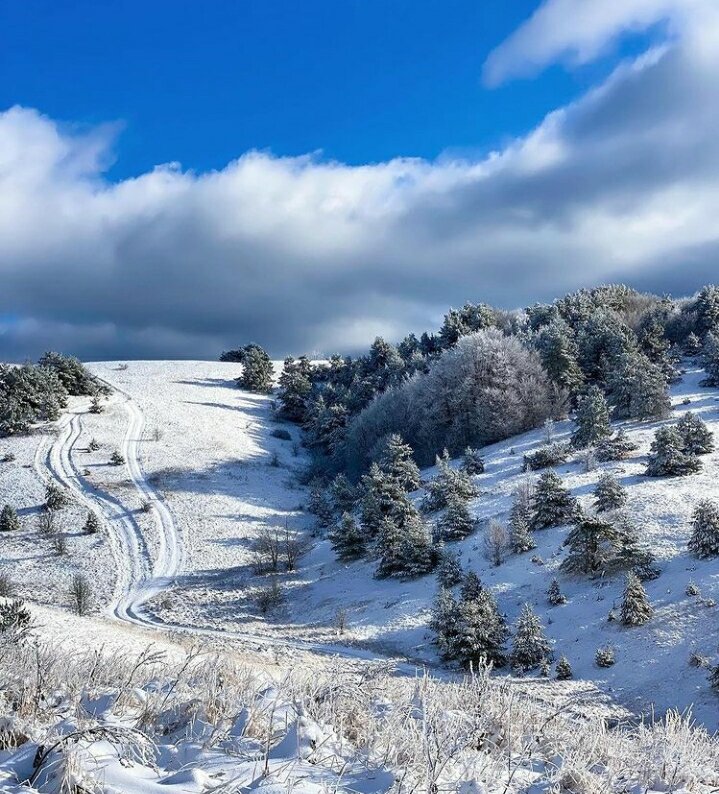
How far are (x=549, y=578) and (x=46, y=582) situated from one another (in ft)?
78.1

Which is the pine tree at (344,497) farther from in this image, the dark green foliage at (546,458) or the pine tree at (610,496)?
the pine tree at (610,496)

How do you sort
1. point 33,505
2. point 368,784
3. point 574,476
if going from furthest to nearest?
point 33,505, point 574,476, point 368,784

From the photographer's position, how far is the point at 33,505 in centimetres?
3719

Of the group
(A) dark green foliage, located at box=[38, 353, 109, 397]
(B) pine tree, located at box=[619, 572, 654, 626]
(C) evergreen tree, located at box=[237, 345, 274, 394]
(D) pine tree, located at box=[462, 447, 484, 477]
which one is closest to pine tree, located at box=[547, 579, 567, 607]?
(B) pine tree, located at box=[619, 572, 654, 626]

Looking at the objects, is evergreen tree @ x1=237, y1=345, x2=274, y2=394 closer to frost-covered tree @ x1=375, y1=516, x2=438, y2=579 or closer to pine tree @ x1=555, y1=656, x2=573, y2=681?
frost-covered tree @ x1=375, y1=516, x2=438, y2=579

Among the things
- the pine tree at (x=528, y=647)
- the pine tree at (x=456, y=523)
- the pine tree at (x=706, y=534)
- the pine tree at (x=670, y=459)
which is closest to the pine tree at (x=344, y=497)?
the pine tree at (x=456, y=523)

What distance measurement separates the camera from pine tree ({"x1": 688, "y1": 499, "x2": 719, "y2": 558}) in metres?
18.3

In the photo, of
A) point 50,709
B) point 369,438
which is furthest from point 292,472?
point 50,709

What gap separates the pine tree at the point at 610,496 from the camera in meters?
22.8

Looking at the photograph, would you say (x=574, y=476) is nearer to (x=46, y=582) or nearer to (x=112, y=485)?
(x=46, y=582)

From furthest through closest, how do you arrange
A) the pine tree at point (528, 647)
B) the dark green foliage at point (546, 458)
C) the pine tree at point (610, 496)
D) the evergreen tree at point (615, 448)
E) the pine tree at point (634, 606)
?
the dark green foliage at point (546, 458) < the evergreen tree at point (615, 448) < the pine tree at point (610, 496) < the pine tree at point (634, 606) < the pine tree at point (528, 647)

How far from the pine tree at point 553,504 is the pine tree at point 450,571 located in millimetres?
3934

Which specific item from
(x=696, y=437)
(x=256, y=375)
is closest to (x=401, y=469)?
(x=696, y=437)

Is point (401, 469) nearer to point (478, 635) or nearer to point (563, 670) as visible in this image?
point (478, 635)
